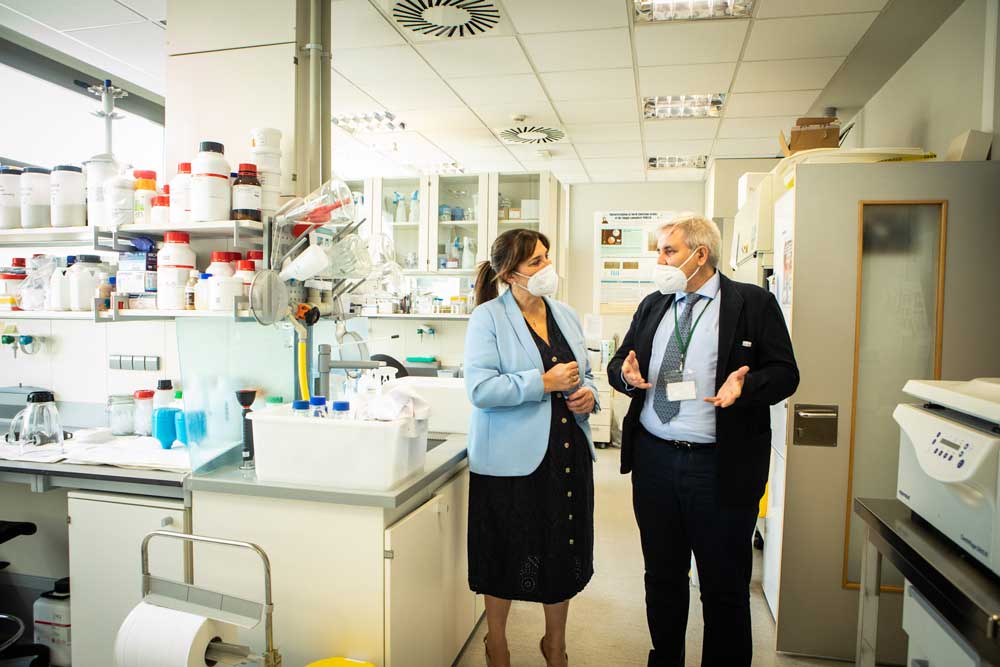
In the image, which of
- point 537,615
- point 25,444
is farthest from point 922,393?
point 25,444

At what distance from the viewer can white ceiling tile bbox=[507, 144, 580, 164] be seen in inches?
219

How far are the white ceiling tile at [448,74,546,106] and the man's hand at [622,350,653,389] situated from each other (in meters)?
2.56

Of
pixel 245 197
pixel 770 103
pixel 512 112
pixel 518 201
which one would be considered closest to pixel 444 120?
pixel 512 112

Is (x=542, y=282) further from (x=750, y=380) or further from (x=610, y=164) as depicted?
(x=610, y=164)

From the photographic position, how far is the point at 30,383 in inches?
115

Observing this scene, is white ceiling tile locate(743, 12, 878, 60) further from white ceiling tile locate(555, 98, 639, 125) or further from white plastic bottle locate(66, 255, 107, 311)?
white plastic bottle locate(66, 255, 107, 311)

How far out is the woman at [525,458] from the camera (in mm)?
1926

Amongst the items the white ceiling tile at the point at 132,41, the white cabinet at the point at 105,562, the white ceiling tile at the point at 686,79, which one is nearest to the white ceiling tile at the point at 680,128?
the white ceiling tile at the point at 686,79

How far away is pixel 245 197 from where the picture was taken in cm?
219

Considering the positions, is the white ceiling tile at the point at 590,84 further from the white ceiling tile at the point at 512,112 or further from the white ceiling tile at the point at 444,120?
the white ceiling tile at the point at 444,120

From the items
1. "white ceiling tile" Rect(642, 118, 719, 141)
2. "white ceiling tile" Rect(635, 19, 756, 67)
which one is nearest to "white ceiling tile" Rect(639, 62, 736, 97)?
"white ceiling tile" Rect(635, 19, 756, 67)

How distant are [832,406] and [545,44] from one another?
2.42 meters

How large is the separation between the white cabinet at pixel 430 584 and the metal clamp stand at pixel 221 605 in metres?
0.31

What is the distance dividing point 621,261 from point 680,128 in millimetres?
1828
